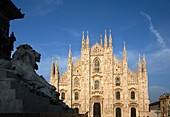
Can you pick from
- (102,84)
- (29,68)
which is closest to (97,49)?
(102,84)

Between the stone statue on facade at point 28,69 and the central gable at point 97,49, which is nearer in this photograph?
the stone statue on facade at point 28,69

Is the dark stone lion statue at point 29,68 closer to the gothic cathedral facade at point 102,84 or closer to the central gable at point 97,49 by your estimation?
the gothic cathedral facade at point 102,84

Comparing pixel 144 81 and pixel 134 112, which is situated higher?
pixel 144 81

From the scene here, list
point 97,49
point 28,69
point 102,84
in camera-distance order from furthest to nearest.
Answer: point 97,49 → point 102,84 → point 28,69

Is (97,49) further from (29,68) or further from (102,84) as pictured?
(29,68)

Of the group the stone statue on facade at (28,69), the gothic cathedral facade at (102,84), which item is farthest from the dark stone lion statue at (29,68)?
the gothic cathedral facade at (102,84)

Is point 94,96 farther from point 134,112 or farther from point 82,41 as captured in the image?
point 82,41

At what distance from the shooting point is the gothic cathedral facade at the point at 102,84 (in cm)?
4097

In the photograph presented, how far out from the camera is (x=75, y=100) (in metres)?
42.4

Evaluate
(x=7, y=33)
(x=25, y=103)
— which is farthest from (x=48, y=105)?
(x=7, y=33)

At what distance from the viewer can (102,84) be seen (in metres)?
42.3

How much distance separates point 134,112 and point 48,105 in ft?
118

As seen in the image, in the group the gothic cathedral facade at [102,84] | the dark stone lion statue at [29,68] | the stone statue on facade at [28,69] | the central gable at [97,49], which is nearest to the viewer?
the stone statue on facade at [28,69]

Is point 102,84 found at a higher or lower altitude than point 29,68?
higher
